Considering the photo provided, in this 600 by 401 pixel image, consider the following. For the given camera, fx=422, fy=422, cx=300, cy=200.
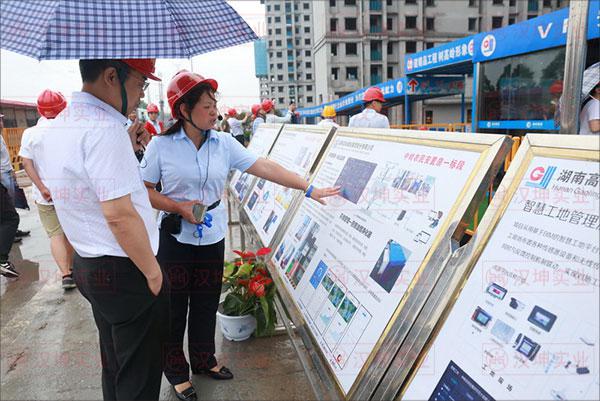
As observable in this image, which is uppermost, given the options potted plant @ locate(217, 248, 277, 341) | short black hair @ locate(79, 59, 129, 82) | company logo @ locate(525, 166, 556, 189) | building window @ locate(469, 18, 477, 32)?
building window @ locate(469, 18, 477, 32)

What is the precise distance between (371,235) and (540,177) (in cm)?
68

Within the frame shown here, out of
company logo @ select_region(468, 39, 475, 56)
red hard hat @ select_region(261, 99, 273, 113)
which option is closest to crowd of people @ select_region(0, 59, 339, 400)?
red hard hat @ select_region(261, 99, 273, 113)

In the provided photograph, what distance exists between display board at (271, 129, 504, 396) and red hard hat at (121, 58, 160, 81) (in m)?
1.01

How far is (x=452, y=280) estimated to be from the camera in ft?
3.97

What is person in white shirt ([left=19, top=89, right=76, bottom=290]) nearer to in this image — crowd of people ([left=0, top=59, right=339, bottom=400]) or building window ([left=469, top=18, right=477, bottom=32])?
crowd of people ([left=0, top=59, right=339, bottom=400])

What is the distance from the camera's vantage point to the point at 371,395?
4.33ft

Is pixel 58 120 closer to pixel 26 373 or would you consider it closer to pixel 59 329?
pixel 26 373

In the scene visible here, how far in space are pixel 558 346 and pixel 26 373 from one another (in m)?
3.14

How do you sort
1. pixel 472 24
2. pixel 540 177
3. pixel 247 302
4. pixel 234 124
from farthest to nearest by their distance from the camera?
pixel 472 24 < pixel 234 124 < pixel 247 302 < pixel 540 177

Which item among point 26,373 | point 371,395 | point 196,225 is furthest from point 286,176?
point 26,373

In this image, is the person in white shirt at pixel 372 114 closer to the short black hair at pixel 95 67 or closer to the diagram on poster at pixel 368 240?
the diagram on poster at pixel 368 240

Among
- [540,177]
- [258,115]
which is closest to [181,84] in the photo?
[540,177]

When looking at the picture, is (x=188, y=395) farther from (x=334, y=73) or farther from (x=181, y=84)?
(x=334, y=73)

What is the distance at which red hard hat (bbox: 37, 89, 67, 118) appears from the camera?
11.8 feet
